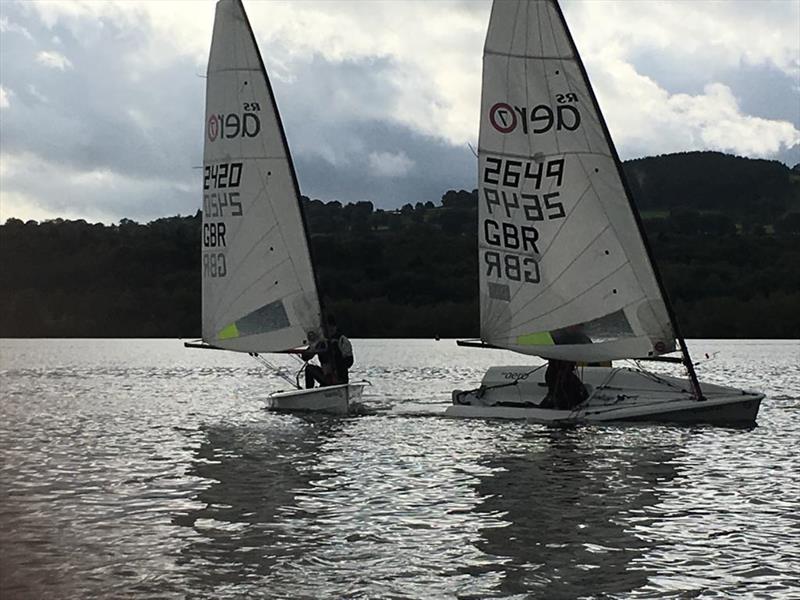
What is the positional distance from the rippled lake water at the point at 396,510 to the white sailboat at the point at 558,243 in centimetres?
108

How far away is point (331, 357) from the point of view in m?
30.0

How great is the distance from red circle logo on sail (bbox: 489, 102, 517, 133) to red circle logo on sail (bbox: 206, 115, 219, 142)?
839 cm

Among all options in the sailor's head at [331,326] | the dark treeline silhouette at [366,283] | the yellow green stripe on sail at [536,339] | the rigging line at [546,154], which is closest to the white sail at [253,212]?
the sailor's head at [331,326]

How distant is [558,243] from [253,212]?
883cm

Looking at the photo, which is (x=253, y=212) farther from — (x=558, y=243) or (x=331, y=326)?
(x=558, y=243)

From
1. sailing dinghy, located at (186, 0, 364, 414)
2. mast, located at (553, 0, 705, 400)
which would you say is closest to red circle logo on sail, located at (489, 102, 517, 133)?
mast, located at (553, 0, 705, 400)

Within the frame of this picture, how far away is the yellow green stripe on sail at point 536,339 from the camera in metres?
27.0

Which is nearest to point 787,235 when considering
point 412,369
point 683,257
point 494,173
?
point 683,257

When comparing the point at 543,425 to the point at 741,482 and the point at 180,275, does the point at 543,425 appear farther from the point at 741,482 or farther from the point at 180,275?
the point at 180,275

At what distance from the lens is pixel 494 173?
27.8 m

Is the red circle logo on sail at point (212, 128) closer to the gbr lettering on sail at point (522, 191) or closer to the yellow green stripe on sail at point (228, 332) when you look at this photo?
the yellow green stripe on sail at point (228, 332)

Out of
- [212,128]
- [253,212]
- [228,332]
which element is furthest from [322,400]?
[212,128]

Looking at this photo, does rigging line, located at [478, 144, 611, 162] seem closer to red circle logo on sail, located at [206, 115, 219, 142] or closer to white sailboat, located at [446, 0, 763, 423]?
white sailboat, located at [446, 0, 763, 423]

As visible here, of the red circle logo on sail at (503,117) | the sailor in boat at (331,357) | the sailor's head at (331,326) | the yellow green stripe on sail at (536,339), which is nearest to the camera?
the yellow green stripe on sail at (536,339)
